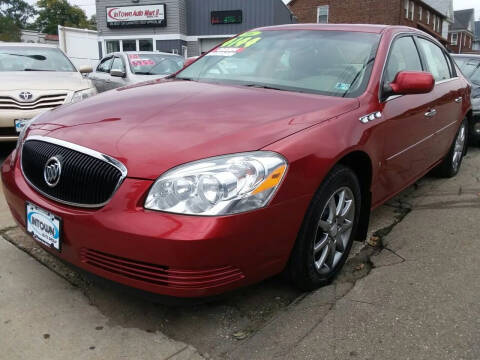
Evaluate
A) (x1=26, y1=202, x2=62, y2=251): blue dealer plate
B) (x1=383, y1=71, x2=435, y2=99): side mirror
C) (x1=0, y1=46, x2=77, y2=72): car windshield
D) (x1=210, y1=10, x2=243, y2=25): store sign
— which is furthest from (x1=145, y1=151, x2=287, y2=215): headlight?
(x1=210, y1=10, x2=243, y2=25): store sign

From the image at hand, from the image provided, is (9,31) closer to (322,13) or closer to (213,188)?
(322,13)

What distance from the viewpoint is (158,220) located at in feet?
6.26

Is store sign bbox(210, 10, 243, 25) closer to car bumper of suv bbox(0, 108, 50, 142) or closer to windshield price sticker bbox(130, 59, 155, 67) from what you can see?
windshield price sticker bbox(130, 59, 155, 67)

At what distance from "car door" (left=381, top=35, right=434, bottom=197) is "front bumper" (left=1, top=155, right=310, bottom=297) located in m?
1.16

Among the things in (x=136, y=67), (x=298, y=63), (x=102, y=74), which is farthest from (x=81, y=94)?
(x=298, y=63)

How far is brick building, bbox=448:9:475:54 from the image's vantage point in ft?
186

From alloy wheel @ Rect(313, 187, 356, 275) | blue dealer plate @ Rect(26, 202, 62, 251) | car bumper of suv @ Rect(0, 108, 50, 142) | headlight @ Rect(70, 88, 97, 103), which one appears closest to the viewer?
blue dealer plate @ Rect(26, 202, 62, 251)

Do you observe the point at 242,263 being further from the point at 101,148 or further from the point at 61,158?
the point at 61,158

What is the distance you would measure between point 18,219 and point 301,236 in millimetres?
1569

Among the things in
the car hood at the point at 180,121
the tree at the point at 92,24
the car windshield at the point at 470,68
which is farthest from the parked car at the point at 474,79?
the tree at the point at 92,24

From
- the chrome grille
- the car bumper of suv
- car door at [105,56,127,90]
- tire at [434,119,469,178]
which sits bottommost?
tire at [434,119,469,178]

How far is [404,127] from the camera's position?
3223mm

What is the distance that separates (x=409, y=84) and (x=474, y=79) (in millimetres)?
4934

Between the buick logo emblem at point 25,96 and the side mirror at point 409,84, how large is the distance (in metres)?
4.19
